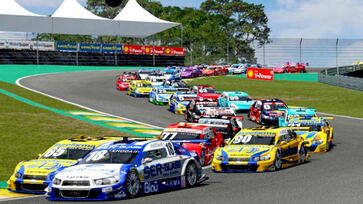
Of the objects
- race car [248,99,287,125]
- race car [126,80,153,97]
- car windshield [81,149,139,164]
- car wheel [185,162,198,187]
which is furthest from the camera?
race car [126,80,153,97]

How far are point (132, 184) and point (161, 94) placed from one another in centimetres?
3220

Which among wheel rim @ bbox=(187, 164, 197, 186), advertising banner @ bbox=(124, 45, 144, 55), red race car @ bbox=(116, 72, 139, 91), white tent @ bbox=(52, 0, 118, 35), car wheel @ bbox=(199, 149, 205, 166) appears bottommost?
car wheel @ bbox=(199, 149, 205, 166)

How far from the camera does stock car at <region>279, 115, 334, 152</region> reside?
87.9 feet

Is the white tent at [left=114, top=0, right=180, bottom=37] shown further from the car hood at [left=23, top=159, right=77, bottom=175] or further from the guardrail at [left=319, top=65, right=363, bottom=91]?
the car hood at [left=23, top=159, right=77, bottom=175]

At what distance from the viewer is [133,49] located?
87.8m

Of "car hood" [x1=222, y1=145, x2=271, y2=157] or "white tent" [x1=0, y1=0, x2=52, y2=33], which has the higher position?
"white tent" [x1=0, y1=0, x2=52, y2=33]

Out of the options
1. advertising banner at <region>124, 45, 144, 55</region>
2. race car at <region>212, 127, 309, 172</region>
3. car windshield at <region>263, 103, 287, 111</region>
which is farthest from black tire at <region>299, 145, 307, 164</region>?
advertising banner at <region>124, 45, 144, 55</region>

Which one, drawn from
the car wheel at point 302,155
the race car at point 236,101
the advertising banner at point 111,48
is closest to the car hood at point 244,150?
the car wheel at point 302,155

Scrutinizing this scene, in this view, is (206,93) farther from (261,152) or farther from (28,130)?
(261,152)

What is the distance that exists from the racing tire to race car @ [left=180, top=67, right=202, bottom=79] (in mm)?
57562

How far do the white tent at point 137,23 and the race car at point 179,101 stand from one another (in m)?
56.1

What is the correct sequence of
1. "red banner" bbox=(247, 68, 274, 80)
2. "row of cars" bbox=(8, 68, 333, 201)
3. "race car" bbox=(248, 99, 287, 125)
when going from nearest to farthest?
1. "row of cars" bbox=(8, 68, 333, 201)
2. "race car" bbox=(248, 99, 287, 125)
3. "red banner" bbox=(247, 68, 274, 80)

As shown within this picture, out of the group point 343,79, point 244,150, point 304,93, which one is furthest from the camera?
point 343,79

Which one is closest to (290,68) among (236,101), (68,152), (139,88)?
(139,88)
